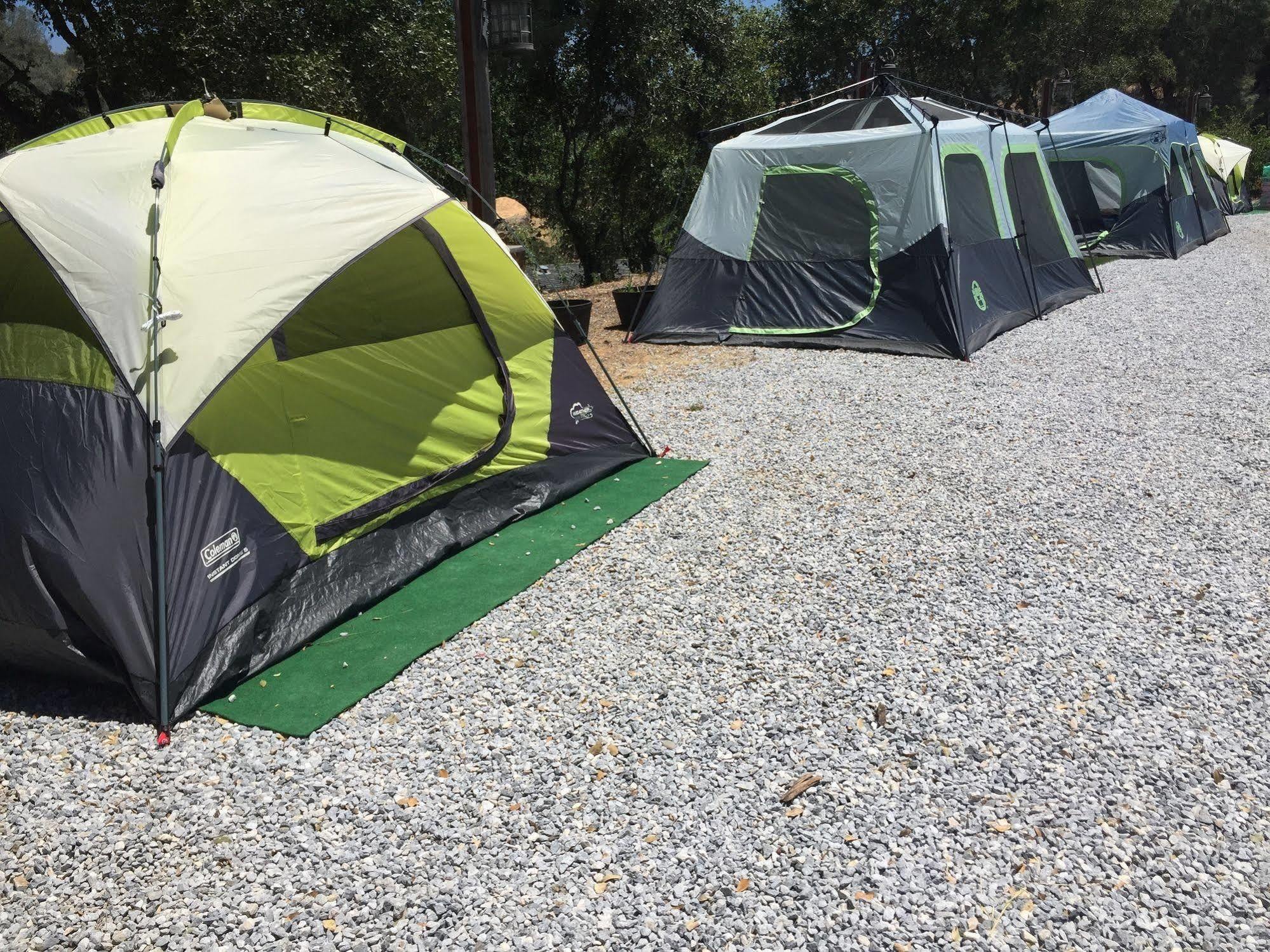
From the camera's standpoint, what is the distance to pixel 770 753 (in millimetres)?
2943

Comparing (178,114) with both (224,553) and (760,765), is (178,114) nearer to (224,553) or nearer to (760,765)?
(224,553)

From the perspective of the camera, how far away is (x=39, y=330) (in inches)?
143

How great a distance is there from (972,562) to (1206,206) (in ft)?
52.3

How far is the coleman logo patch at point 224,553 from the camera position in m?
3.47

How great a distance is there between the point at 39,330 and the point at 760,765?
3.05 m

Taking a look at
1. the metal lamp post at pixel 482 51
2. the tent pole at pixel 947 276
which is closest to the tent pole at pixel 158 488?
the metal lamp post at pixel 482 51

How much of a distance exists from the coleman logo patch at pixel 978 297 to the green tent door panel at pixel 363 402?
5.00 metres

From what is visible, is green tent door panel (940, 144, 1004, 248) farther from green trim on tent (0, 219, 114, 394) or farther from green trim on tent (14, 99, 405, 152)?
green trim on tent (0, 219, 114, 394)

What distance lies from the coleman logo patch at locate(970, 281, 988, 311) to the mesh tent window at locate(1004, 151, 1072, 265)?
1403mm

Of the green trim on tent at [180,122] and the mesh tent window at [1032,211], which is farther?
the mesh tent window at [1032,211]

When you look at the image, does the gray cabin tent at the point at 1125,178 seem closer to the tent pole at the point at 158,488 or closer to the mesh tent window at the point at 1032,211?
the mesh tent window at the point at 1032,211

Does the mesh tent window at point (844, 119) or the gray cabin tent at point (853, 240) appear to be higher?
the mesh tent window at point (844, 119)

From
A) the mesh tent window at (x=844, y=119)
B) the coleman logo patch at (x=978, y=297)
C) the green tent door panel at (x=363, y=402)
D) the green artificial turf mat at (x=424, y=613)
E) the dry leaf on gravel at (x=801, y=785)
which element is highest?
the mesh tent window at (x=844, y=119)

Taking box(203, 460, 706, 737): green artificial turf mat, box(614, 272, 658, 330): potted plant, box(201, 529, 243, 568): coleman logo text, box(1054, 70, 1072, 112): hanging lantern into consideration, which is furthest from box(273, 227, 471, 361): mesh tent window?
box(1054, 70, 1072, 112): hanging lantern
